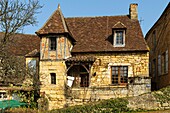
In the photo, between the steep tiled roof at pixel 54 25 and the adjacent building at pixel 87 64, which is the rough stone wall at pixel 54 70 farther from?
the steep tiled roof at pixel 54 25

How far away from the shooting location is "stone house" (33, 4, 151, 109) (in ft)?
66.6

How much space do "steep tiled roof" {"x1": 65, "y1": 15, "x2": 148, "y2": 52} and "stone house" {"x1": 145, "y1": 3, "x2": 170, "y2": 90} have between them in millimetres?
1649

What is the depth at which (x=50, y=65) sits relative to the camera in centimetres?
2106

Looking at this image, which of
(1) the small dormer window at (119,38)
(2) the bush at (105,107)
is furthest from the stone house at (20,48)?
(1) the small dormer window at (119,38)

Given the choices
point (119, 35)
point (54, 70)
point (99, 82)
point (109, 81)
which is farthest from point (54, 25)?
point (109, 81)

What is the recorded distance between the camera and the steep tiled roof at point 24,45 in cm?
2850

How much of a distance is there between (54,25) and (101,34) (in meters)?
4.43

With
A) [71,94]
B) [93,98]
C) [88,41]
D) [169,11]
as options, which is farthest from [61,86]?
[169,11]

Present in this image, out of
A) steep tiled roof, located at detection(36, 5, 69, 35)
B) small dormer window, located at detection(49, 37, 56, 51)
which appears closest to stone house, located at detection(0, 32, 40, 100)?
small dormer window, located at detection(49, 37, 56, 51)

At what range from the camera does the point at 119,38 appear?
2209 centimetres

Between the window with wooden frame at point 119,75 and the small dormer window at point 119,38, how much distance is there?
2002 mm

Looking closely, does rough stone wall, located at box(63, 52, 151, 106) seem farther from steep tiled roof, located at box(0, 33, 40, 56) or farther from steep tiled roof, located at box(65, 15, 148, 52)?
steep tiled roof, located at box(0, 33, 40, 56)

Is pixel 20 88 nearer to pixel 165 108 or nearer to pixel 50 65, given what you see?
pixel 50 65

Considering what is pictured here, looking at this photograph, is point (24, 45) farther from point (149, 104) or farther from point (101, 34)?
point (149, 104)
